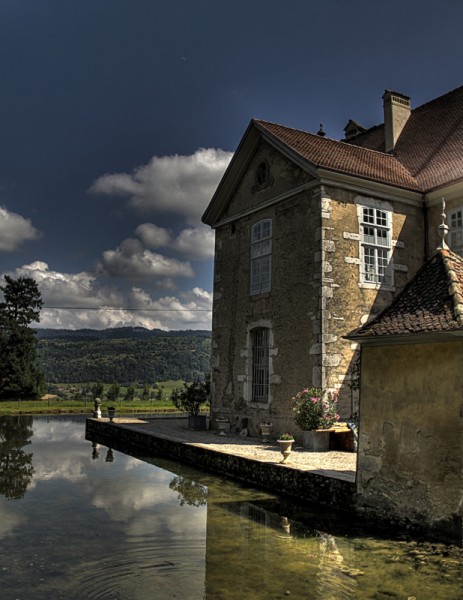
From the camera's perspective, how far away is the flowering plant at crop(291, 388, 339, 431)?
517 inches

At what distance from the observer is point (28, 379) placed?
38.4 metres

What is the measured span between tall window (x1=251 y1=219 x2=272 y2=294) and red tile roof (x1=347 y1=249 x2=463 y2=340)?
7.80 metres

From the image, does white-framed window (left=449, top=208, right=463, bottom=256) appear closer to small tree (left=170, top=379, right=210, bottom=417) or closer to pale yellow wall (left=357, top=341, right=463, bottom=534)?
pale yellow wall (left=357, top=341, right=463, bottom=534)

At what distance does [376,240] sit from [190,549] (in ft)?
33.9

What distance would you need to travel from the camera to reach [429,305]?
26.1ft

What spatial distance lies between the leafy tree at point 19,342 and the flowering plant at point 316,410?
29.4m

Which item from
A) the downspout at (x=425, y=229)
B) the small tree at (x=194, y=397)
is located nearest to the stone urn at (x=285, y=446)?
the downspout at (x=425, y=229)

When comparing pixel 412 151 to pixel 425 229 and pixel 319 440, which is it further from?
pixel 319 440

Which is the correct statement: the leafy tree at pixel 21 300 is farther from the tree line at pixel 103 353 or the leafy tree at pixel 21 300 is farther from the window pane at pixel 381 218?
the window pane at pixel 381 218

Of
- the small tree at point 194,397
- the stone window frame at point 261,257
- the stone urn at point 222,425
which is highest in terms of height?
the stone window frame at point 261,257

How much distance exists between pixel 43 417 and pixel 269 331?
17.7 meters

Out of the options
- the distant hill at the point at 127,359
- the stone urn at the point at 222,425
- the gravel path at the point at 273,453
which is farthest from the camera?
the distant hill at the point at 127,359

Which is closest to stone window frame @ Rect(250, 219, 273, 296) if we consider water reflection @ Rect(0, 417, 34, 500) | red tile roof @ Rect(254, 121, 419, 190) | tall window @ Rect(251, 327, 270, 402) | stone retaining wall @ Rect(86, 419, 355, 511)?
tall window @ Rect(251, 327, 270, 402)

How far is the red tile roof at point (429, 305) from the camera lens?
7409 millimetres
